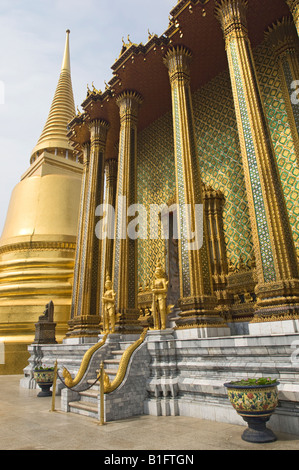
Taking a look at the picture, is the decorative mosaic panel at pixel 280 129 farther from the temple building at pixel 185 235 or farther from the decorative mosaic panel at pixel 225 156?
the decorative mosaic panel at pixel 225 156

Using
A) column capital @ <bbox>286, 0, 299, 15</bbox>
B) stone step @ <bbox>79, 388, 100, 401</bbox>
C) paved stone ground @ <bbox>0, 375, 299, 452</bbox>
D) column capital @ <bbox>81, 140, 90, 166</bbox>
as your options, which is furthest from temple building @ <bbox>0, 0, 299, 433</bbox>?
paved stone ground @ <bbox>0, 375, 299, 452</bbox>

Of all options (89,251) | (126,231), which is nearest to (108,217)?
(89,251)

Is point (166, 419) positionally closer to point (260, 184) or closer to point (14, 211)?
point (260, 184)

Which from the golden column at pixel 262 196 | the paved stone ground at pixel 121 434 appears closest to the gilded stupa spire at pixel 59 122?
the golden column at pixel 262 196

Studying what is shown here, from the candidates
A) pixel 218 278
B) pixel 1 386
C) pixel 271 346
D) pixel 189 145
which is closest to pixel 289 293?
pixel 271 346

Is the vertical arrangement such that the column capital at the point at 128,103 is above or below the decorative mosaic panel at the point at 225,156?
above

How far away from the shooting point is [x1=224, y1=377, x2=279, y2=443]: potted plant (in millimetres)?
3807

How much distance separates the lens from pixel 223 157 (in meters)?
9.98

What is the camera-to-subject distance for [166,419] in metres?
5.20

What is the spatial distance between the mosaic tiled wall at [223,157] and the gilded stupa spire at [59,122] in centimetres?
1028

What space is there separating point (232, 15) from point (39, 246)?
1291 centimetres

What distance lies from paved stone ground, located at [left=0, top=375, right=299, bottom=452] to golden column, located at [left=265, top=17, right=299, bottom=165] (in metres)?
6.16

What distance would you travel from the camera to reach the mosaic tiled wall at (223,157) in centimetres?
825

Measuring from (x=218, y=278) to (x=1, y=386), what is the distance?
7.26 m
